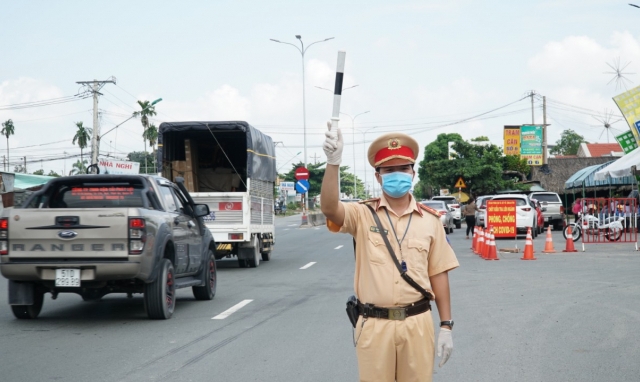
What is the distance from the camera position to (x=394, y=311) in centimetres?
410

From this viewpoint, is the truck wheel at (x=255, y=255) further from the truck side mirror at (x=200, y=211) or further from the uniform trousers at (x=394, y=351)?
the uniform trousers at (x=394, y=351)

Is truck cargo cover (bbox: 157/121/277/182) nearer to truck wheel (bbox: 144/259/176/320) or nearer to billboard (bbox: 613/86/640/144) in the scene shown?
truck wheel (bbox: 144/259/176/320)

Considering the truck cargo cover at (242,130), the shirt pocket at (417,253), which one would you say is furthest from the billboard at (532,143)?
the shirt pocket at (417,253)

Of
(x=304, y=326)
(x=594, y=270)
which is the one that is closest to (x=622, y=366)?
(x=304, y=326)

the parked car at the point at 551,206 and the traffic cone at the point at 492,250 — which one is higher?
the parked car at the point at 551,206

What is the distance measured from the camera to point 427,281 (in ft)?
13.9

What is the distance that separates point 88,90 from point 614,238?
32.8 m

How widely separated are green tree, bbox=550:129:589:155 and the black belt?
389 feet

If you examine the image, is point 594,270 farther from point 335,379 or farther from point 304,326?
point 335,379

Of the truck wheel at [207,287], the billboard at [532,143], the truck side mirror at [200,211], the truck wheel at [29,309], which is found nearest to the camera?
the truck wheel at [29,309]

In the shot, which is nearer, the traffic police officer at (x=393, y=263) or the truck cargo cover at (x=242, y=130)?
the traffic police officer at (x=393, y=263)

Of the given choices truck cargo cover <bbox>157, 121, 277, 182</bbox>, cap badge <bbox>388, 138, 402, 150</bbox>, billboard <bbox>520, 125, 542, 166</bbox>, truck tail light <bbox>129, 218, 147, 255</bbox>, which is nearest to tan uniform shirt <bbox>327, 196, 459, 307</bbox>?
cap badge <bbox>388, 138, 402, 150</bbox>

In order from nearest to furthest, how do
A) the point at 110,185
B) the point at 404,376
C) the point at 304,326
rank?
the point at 404,376
the point at 304,326
the point at 110,185

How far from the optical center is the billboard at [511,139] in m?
58.5
